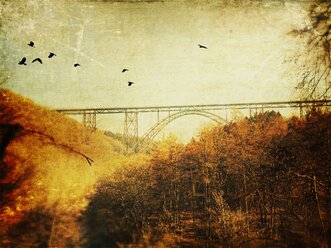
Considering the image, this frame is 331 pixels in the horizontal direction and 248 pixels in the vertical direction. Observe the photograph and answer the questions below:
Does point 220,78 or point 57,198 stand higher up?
point 220,78

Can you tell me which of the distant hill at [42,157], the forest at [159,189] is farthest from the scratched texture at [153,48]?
the forest at [159,189]

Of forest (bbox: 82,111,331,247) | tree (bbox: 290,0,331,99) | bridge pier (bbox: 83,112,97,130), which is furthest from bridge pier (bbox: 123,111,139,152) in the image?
tree (bbox: 290,0,331,99)

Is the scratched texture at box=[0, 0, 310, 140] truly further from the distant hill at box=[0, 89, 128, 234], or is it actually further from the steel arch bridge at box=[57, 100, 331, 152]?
the distant hill at box=[0, 89, 128, 234]

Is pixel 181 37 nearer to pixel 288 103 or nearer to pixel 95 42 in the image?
pixel 95 42

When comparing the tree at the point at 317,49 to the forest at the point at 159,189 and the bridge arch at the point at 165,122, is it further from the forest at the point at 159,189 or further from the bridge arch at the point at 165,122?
the bridge arch at the point at 165,122

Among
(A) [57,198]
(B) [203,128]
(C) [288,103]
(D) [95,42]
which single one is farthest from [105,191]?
(C) [288,103]
